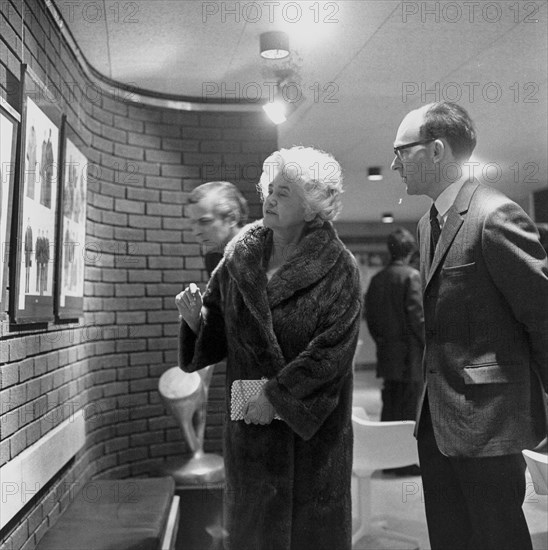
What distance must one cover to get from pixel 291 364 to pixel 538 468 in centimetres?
77

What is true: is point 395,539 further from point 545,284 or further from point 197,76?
point 197,76

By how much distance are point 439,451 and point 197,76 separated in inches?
86.3

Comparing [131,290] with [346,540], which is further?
[131,290]

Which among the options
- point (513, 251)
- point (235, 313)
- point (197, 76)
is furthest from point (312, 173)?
point (197, 76)

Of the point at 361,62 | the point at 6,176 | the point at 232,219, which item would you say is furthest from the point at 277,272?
the point at 361,62

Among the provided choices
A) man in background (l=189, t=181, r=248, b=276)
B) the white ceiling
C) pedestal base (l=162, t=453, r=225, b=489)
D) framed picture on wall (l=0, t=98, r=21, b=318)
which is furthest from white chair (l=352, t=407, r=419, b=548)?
framed picture on wall (l=0, t=98, r=21, b=318)

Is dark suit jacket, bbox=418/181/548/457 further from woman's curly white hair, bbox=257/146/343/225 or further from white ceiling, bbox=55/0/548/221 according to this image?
white ceiling, bbox=55/0/548/221

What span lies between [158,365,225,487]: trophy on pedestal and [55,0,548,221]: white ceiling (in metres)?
1.11

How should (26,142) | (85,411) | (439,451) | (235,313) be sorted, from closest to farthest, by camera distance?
(439,451) < (235,313) < (26,142) < (85,411)

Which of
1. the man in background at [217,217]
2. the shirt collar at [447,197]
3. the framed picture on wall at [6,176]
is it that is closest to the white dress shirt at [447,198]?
the shirt collar at [447,197]

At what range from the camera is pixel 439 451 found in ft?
5.55

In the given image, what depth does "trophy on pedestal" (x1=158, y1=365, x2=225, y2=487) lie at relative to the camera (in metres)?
2.95

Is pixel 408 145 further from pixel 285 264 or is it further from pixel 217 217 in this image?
pixel 217 217

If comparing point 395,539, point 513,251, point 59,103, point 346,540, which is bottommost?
point 395,539
